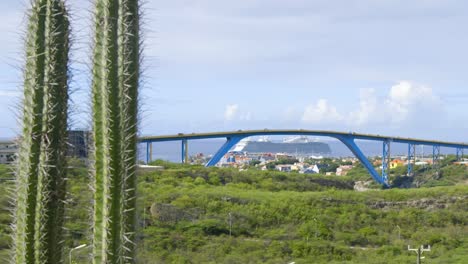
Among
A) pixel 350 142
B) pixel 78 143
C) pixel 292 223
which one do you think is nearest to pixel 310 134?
pixel 350 142

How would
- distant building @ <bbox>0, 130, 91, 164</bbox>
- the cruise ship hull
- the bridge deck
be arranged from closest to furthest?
distant building @ <bbox>0, 130, 91, 164</bbox> → the bridge deck → the cruise ship hull

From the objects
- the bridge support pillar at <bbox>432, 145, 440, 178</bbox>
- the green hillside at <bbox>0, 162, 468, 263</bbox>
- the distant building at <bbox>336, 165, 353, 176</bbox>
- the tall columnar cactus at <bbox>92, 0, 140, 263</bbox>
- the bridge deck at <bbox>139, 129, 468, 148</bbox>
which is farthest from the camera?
the distant building at <bbox>336, 165, 353, 176</bbox>

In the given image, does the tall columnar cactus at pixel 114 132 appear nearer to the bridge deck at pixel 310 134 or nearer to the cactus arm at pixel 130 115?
the cactus arm at pixel 130 115

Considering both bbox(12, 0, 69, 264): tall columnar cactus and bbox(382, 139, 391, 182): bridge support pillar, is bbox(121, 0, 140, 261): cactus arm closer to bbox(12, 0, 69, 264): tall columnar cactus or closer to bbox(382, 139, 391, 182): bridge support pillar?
bbox(12, 0, 69, 264): tall columnar cactus

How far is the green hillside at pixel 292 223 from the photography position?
56.9 feet

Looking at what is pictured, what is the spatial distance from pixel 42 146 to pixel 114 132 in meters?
0.27

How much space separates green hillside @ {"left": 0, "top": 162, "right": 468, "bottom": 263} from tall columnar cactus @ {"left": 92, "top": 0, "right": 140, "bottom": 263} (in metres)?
10.8

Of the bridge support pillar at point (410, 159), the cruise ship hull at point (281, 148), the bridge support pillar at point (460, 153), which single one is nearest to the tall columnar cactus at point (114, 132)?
the bridge support pillar at point (410, 159)

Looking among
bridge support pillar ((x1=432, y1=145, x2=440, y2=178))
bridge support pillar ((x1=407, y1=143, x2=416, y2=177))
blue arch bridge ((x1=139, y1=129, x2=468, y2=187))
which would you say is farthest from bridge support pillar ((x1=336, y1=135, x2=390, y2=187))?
bridge support pillar ((x1=432, y1=145, x2=440, y2=178))

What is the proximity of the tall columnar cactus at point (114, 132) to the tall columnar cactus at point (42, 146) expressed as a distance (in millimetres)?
162

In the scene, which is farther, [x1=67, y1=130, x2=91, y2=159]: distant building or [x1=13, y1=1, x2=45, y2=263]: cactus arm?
[x1=67, y1=130, x2=91, y2=159]: distant building

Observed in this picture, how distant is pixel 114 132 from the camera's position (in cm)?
250

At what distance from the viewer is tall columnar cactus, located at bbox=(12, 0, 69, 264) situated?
2.54 m

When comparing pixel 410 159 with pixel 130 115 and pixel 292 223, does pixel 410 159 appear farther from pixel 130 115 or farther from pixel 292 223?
pixel 130 115
